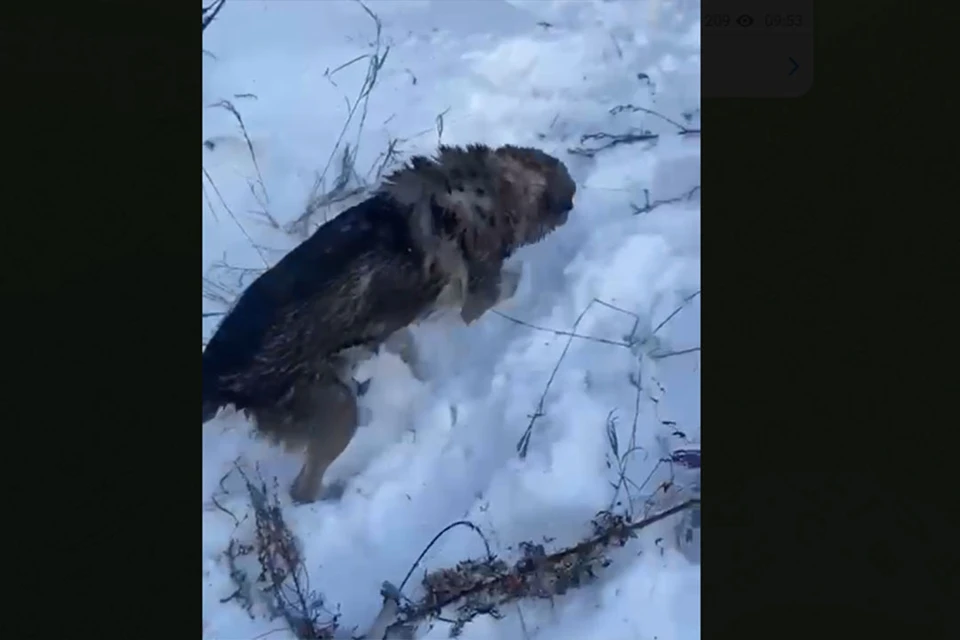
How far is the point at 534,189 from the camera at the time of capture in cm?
134

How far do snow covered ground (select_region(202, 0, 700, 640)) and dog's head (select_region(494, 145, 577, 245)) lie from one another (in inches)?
0.6

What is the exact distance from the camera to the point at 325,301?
1336 millimetres

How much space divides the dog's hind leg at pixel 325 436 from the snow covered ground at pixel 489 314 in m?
0.02

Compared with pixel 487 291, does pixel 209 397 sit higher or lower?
lower

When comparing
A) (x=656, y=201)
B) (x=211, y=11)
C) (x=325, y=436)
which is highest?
(x=211, y=11)

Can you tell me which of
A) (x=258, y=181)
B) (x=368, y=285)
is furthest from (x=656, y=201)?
(x=258, y=181)

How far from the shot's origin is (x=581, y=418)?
1.34 meters

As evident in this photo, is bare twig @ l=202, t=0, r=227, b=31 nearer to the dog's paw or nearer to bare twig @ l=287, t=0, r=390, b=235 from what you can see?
bare twig @ l=287, t=0, r=390, b=235

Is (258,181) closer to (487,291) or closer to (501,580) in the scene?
(487,291)

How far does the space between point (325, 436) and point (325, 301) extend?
0.17 meters

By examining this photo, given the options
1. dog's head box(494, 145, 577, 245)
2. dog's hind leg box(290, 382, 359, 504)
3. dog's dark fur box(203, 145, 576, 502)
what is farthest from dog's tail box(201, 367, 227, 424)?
dog's head box(494, 145, 577, 245)
